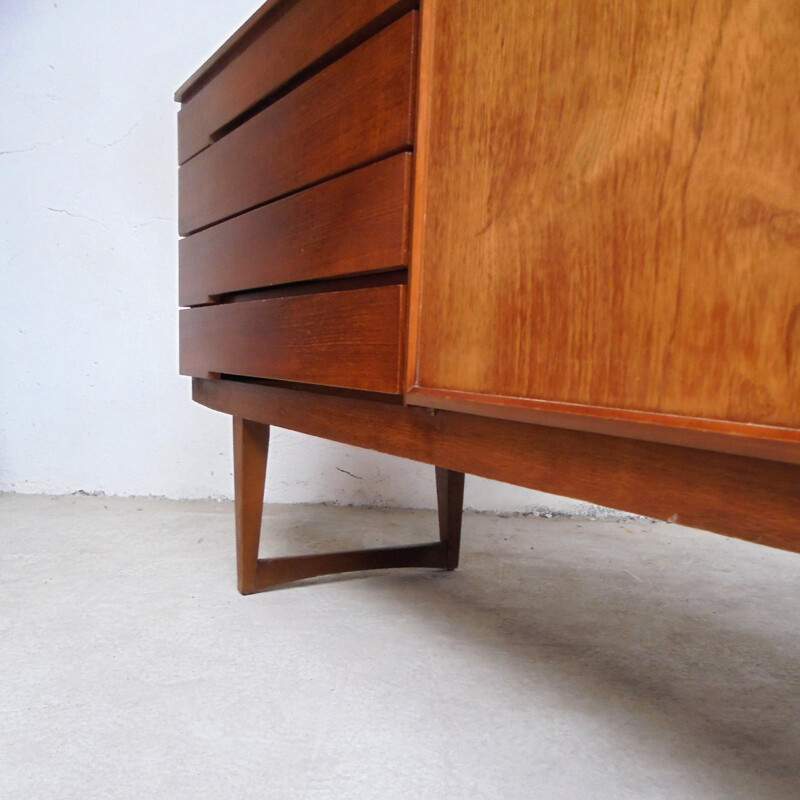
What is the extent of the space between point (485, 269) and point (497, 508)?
5.64 ft

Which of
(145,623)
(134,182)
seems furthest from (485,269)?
(134,182)

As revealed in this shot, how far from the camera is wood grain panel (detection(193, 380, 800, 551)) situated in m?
0.44

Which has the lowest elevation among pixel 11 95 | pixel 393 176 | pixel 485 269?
pixel 485 269

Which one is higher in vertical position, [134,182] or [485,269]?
[134,182]

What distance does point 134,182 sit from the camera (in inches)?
89.4

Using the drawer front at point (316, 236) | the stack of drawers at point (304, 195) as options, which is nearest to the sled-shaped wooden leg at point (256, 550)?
the stack of drawers at point (304, 195)

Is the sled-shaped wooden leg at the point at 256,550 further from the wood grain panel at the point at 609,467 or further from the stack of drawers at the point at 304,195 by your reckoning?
the wood grain panel at the point at 609,467

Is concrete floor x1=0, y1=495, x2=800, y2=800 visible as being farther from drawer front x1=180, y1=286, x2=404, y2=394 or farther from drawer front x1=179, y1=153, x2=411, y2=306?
drawer front x1=179, y1=153, x2=411, y2=306

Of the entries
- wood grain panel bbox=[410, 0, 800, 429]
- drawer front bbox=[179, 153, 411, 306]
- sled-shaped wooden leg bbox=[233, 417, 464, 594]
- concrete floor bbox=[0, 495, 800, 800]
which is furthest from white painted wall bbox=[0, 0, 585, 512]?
wood grain panel bbox=[410, 0, 800, 429]

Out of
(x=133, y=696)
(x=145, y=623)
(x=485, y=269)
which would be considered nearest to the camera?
(x=485, y=269)

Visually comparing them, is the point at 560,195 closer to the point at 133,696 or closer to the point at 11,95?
the point at 133,696

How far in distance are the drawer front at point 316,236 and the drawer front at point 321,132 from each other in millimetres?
23

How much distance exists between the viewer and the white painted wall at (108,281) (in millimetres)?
2240

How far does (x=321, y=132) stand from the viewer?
929mm
